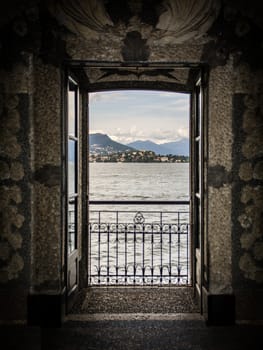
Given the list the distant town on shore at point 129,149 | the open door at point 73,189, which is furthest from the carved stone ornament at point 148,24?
the distant town on shore at point 129,149

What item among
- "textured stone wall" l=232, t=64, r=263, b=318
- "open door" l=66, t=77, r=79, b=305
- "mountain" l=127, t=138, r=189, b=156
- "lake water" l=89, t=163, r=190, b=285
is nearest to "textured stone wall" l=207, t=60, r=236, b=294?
"textured stone wall" l=232, t=64, r=263, b=318

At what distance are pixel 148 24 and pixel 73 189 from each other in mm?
1757

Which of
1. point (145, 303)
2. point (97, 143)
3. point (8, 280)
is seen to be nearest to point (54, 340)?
point (8, 280)

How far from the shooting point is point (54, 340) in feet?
11.2

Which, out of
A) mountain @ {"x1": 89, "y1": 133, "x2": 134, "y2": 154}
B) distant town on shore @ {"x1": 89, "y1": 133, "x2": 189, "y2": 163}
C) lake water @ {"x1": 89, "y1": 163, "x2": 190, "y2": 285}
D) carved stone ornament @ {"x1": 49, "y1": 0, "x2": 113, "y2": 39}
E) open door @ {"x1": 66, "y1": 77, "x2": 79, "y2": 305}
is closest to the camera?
carved stone ornament @ {"x1": 49, "y1": 0, "x2": 113, "y2": 39}

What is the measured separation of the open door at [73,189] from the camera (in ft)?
13.8

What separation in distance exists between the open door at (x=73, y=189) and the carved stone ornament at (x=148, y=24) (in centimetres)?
Answer: 65

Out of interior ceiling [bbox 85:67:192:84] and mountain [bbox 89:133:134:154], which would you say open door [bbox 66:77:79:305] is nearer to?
interior ceiling [bbox 85:67:192:84]

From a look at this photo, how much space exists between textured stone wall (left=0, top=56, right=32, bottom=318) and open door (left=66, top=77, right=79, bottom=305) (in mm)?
524

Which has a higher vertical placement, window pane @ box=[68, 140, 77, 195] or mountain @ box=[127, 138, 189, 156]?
mountain @ box=[127, 138, 189, 156]

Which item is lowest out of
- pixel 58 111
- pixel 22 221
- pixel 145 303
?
pixel 145 303

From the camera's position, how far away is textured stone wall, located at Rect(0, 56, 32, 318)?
3.63 meters

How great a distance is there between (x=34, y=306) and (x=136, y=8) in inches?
101

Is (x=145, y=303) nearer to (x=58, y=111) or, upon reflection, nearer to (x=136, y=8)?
(x=58, y=111)
